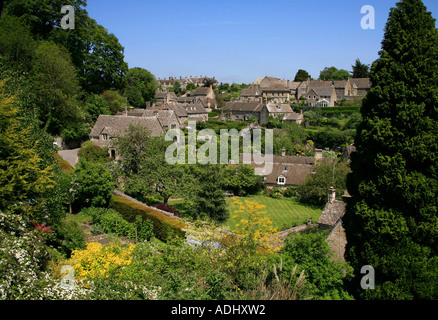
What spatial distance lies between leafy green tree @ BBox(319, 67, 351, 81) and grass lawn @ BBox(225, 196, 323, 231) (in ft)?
287

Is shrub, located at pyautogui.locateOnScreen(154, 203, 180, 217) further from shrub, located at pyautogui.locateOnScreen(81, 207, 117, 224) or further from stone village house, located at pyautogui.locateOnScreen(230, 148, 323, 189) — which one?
stone village house, located at pyautogui.locateOnScreen(230, 148, 323, 189)

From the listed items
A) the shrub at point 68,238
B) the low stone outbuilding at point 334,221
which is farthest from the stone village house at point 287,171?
the shrub at point 68,238

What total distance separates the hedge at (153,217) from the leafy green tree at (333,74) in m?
102

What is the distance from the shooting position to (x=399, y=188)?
9.90 metres

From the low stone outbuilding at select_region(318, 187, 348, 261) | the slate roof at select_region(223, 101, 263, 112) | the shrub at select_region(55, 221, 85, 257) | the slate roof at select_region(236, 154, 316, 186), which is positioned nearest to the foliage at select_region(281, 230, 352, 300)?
the low stone outbuilding at select_region(318, 187, 348, 261)

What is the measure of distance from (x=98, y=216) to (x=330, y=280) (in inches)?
771

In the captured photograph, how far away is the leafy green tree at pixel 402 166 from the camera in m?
9.75

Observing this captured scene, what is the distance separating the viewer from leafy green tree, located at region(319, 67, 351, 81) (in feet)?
374

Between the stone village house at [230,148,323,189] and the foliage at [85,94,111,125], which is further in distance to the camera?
the foliage at [85,94,111,125]

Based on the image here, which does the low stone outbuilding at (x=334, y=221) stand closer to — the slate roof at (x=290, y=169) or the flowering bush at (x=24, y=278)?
the flowering bush at (x=24, y=278)

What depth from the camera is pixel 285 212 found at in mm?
34469

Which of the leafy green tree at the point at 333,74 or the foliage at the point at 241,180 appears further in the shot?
the leafy green tree at the point at 333,74
